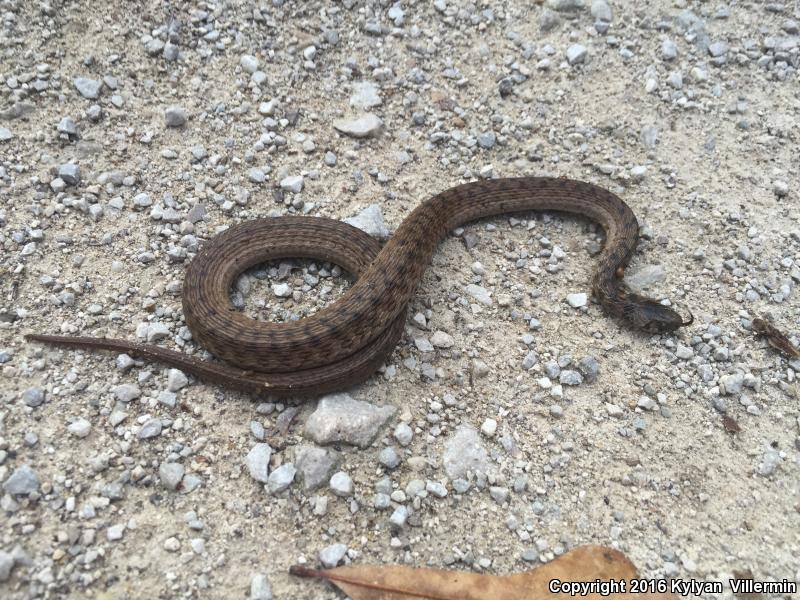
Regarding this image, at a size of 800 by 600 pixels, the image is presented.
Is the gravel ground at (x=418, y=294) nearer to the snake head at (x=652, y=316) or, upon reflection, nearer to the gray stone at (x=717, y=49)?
the gray stone at (x=717, y=49)

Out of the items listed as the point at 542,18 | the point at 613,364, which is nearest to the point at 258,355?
the point at 613,364

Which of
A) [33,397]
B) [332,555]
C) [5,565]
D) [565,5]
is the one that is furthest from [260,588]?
[565,5]

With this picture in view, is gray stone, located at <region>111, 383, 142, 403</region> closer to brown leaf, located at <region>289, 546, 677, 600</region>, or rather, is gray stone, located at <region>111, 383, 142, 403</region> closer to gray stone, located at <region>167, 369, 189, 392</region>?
gray stone, located at <region>167, 369, 189, 392</region>

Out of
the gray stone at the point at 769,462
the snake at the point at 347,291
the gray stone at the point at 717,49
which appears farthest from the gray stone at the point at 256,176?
the gray stone at the point at 717,49

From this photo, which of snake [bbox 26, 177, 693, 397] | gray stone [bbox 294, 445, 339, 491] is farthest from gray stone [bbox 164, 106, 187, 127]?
gray stone [bbox 294, 445, 339, 491]

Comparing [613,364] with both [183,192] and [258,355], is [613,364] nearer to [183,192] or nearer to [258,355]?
[258,355]
